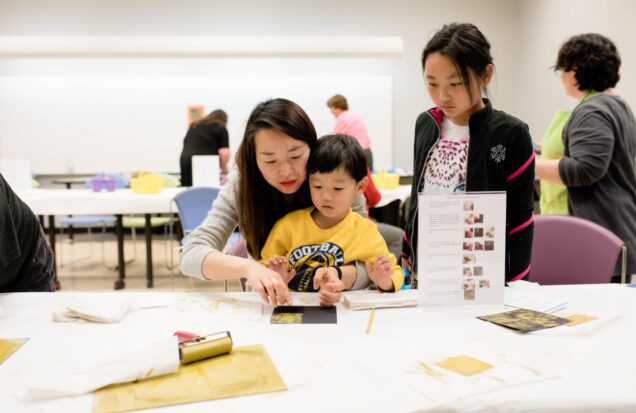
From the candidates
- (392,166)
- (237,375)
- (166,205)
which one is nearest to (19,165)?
(166,205)

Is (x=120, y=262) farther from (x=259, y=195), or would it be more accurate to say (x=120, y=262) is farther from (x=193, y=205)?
(x=259, y=195)

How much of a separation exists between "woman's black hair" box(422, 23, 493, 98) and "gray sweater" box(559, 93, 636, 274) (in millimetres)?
801

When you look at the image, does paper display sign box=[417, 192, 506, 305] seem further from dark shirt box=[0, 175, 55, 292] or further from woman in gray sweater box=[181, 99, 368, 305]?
dark shirt box=[0, 175, 55, 292]

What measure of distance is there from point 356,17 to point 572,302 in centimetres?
649

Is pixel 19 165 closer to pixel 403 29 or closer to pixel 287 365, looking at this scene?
pixel 287 365

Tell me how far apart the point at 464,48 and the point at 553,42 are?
5.25m

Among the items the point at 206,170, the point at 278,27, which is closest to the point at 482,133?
the point at 206,170

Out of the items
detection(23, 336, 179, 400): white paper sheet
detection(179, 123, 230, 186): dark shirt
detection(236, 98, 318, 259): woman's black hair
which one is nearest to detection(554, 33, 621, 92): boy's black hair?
detection(236, 98, 318, 259): woman's black hair

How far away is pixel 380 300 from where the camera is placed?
1.28m

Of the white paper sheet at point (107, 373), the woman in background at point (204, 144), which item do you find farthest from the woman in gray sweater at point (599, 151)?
the woman in background at point (204, 144)

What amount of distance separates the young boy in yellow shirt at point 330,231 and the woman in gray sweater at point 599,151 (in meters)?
0.99

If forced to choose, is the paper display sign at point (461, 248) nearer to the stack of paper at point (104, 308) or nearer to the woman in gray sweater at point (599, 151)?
the stack of paper at point (104, 308)

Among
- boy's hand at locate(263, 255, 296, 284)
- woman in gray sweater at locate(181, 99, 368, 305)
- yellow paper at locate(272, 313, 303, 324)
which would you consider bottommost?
yellow paper at locate(272, 313, 303, 324)

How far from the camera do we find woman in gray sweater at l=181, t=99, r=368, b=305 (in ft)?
4.58
